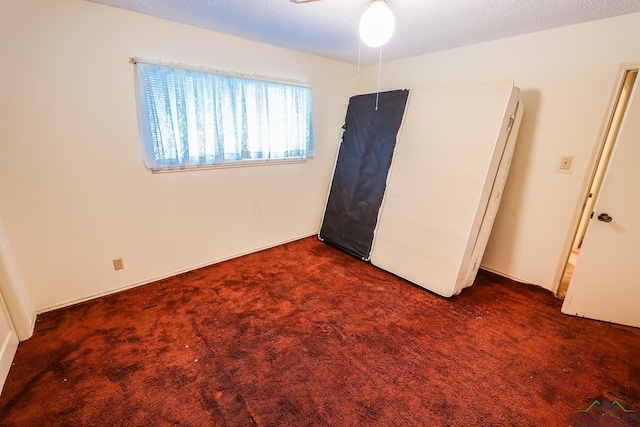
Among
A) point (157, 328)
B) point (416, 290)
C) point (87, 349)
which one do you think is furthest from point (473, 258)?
point (87, 349)

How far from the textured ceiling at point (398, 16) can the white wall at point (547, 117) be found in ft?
0.45

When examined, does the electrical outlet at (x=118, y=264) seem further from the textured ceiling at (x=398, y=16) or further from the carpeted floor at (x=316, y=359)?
the textured ceiling at (x=398, y=16)

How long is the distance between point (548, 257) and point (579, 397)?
49.2 inches

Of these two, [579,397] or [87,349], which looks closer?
[579,397]

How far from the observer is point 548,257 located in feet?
7.84

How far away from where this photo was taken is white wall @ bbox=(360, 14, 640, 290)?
198 centimetres

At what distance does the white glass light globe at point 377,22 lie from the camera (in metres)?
1.47

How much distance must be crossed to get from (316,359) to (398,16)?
7.64 feet

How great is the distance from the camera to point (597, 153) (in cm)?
206

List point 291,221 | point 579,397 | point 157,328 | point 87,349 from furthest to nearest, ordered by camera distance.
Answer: point 291,221
point 157,328
point 87,349
point 579,397

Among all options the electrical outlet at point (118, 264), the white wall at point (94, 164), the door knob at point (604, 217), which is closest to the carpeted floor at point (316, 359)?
the electrical outlet at point (118, 264)

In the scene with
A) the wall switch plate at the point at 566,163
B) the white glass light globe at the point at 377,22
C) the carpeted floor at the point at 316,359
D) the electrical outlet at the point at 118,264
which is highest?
the white glass light globe at the point at 377,22

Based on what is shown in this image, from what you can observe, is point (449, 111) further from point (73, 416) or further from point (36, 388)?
point (36, 388)

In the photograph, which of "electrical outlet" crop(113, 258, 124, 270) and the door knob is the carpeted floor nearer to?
"electrical outlet" crop(113, 258, 124, 270)
